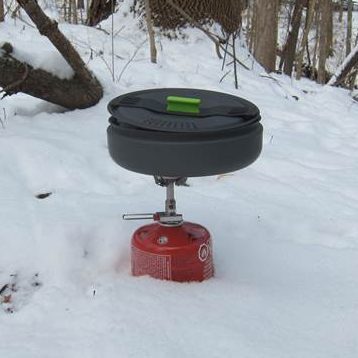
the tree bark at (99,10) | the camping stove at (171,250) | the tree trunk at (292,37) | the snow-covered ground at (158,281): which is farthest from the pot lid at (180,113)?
the tree trunk at (292,37)

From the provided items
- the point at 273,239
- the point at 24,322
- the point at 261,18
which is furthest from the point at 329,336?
the point at 261,18

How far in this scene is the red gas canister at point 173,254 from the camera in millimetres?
1535

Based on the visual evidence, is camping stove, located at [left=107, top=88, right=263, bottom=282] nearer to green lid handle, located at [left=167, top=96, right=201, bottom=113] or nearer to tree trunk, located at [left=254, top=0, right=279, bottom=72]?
green lid handle, located at [left=167, top=96, right=201, bottom=113]

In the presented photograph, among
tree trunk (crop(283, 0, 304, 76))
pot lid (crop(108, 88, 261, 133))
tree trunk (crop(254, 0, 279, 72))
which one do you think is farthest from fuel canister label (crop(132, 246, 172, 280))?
tree trunk (crop(283, 0, 304, 76))

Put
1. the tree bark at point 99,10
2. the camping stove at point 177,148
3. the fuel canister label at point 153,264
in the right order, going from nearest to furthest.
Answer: the camping stove at point 177,148
the fuel canister label at point 153,264
the tree bark at point 99,10

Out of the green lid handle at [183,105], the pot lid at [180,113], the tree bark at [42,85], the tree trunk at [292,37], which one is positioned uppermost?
the green lid handle at [183,105]

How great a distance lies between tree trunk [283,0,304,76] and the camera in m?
7.28

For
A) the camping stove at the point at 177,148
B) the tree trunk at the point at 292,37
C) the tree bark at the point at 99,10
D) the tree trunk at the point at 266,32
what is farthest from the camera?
the tree trunk at the point at 292,37

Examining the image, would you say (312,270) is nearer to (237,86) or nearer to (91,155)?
(91,155)

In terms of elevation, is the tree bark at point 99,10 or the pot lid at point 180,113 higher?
the pot lid at point 180,113

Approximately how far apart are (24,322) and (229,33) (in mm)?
4087

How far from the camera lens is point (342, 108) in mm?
4098

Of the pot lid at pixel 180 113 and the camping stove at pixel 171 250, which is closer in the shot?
the pot lid at pixel 180 113

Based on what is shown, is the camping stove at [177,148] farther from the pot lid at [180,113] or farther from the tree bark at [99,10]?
the tree bark at [99,10]
